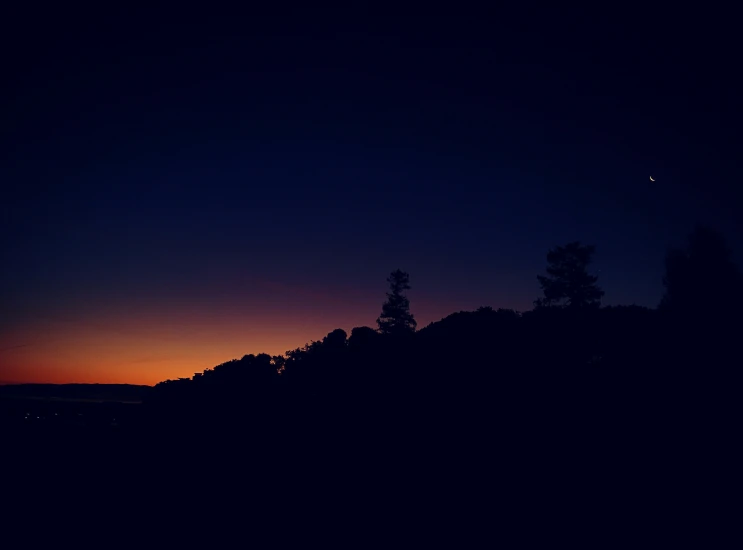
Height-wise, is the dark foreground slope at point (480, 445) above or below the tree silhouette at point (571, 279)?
below

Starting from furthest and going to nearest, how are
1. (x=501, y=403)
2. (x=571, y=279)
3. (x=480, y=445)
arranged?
1. (x=571, y=279)
2. (x=501, y=403)
3. (x=480, y=445)

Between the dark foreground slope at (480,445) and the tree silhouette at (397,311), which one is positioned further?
the tree silhouette at (397,311)

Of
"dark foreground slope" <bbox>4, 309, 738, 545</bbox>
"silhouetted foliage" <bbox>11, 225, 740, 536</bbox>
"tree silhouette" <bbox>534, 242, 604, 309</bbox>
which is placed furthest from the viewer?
"tree silhouette" <bbox>534, 242, 604, 309</bbox>

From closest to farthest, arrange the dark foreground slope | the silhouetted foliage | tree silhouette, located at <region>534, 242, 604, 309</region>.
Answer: the dark foreground slope → the silhouetted foliage → tree silhouette, located at <region>534, 242, 604, 309</region>

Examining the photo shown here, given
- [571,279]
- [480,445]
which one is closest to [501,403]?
[480,445]

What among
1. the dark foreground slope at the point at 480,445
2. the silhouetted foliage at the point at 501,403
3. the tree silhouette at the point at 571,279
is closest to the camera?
the dark foreground slope at the point at 480,445

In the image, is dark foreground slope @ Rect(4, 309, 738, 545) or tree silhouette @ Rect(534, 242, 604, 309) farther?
tree silhouette @ Rect(534, 242, 604, 309)

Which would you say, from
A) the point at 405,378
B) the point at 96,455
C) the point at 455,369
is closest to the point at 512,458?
the point at 455,369

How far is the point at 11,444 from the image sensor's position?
32.4m

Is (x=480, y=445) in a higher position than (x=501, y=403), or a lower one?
lower

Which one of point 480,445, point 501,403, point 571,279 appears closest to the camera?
point 480,445

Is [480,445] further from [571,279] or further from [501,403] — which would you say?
[571,279]

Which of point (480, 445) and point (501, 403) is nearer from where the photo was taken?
point (480, 445)

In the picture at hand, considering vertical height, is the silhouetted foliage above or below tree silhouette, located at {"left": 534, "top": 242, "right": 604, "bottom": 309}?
below
